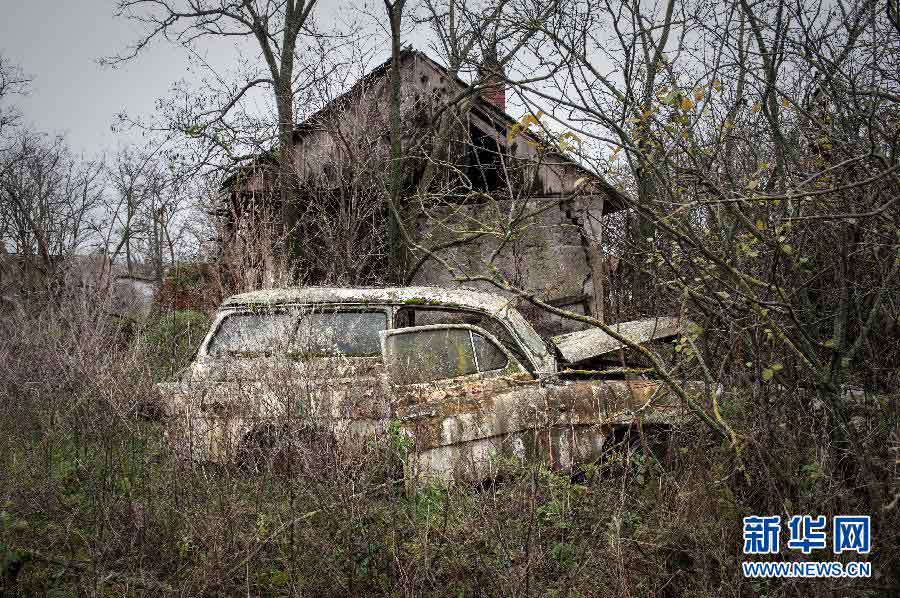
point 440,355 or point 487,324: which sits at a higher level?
point 487,324

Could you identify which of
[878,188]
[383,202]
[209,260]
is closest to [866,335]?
[878,188]

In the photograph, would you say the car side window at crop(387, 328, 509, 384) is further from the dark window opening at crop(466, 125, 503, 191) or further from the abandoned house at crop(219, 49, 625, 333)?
the dark window opening at crop(466, 125, 503, 191)

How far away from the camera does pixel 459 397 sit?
467 centimetres

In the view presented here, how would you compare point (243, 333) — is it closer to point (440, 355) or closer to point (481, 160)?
point (440, 355)

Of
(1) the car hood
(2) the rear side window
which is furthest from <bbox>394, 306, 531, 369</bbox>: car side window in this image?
(2) the rear side window

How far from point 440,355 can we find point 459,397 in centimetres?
46

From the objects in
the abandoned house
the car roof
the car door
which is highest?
the abandoned house

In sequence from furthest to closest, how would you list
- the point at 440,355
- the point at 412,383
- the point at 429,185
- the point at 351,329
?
the point at 429,185, the point at 351,329, the point at 440,355, the point at 412,383

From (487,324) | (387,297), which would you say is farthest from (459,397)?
(387,297)

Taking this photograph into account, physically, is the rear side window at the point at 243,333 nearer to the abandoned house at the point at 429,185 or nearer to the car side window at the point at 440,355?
the car side window at the point at 440,355

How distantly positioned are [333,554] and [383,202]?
866 cm

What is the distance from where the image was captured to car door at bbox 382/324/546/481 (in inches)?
177

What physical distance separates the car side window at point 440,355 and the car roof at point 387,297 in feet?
1.19

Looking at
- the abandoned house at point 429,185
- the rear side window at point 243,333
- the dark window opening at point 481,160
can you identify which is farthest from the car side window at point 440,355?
the dark window opening at point 481,160
